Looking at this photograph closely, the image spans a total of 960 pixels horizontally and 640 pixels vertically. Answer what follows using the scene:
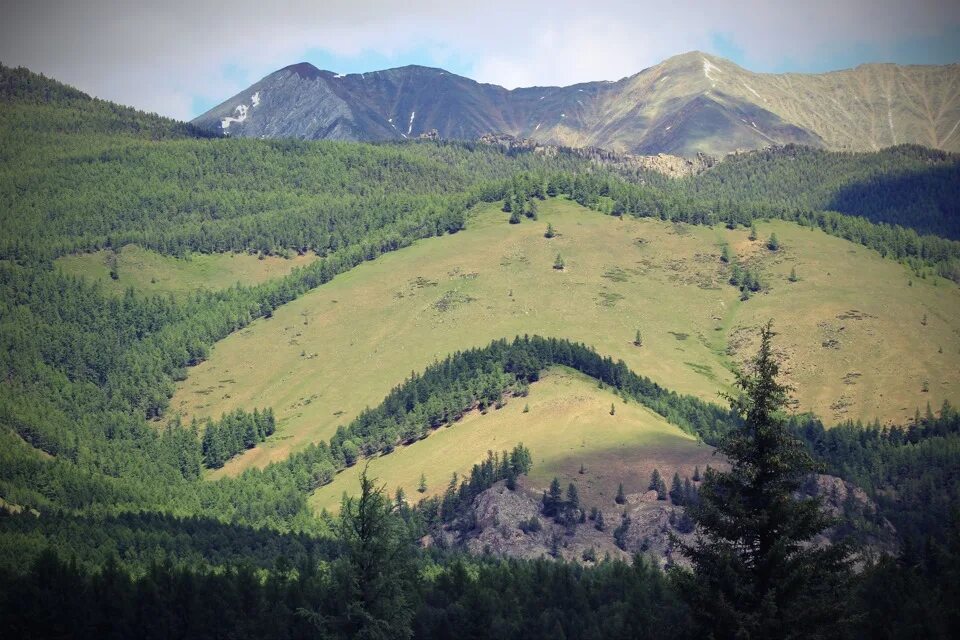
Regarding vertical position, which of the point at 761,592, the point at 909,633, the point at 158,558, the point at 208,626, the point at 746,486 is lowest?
the point at 158,558

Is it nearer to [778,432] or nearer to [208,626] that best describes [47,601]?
[208,626]

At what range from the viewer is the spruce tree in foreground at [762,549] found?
165ft

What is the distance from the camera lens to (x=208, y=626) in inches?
5069

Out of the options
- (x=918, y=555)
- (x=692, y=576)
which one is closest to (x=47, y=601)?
(x=918, y=555)

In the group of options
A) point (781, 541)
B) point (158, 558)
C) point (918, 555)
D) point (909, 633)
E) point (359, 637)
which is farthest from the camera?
point (158, 558)

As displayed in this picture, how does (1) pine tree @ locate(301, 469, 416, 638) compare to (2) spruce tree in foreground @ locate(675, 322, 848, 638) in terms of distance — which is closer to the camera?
(2) spruce tree in foreground @ locate(675, 322, 848, 638)

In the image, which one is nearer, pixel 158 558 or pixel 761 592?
pixel 761 592

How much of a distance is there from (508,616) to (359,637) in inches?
2147

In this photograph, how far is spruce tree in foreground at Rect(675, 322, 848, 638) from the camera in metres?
50.2

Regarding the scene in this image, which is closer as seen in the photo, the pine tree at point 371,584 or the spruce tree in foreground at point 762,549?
the spruce tree in foreground at point 762,549

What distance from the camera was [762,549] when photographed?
51.7 metres

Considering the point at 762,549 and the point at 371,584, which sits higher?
the point at 762,549

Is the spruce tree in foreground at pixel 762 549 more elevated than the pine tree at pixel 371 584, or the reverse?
the spruce tree in foreground at pixel 762 549

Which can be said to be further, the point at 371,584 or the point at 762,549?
the point at 371,584
